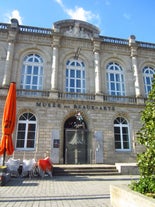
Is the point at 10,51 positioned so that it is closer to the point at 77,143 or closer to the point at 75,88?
the point at 75,88

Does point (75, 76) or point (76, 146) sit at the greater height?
point (75, 76)

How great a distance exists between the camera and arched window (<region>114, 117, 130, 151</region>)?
15.5 metres

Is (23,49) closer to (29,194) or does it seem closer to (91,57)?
(91,57)

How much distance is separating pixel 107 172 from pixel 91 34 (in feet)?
44.4

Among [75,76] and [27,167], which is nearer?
[27,167]

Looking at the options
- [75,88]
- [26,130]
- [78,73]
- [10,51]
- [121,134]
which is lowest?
[121,134]

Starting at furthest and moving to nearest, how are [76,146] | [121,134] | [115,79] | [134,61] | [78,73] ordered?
[134,61] < [115,79] < [78,73] < [121,134] < [76,146]

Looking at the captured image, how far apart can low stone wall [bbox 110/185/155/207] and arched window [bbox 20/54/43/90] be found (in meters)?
12.5

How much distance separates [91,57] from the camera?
58.7 ft

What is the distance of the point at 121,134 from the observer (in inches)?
621

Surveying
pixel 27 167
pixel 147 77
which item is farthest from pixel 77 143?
pixel 147 77

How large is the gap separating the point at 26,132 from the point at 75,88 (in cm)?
571

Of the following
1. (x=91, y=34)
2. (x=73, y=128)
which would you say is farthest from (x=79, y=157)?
(x=91, y=34)

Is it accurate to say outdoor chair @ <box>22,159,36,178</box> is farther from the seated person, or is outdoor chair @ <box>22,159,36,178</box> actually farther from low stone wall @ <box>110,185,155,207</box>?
low stone wall @ <box>110,185,155,207</box>
